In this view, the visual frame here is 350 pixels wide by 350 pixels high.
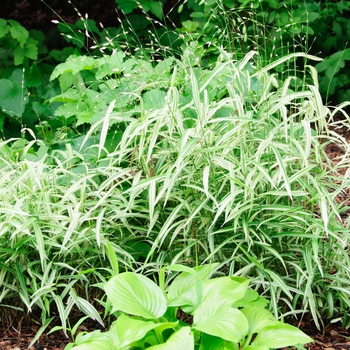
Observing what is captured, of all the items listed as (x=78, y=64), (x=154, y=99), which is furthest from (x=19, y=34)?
(x=154, y=99)

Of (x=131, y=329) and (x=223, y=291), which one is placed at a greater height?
Result: (x=131, y=329)

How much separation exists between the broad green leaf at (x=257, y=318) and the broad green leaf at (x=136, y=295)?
0.31 metres

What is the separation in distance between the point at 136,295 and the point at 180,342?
27 centimetres

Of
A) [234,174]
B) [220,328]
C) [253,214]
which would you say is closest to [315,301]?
[253,214]

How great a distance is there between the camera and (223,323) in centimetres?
197

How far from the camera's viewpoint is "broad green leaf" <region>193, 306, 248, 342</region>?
192 cm

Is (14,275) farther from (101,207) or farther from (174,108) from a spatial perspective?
(174,108)

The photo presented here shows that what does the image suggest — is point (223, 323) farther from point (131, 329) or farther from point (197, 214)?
point (197, 214)

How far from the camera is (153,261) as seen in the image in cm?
288

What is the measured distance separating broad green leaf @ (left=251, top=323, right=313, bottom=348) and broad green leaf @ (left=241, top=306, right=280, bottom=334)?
0.11 ft

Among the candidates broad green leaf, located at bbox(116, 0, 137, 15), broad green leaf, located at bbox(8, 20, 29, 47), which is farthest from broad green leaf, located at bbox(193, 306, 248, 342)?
broad green leaf, located at bbox(116, 0, 137, 15)

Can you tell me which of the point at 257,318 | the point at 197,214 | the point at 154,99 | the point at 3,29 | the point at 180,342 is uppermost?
the point at 3,29

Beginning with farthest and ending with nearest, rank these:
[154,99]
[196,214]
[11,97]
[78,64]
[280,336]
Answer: [11,97] → [78,64] → [154,99] → [196,214] → [280,336]

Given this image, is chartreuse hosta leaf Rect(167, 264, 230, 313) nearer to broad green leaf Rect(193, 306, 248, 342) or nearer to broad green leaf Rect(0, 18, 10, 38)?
broad green leaf Rect(193, 306, 248, 342)
